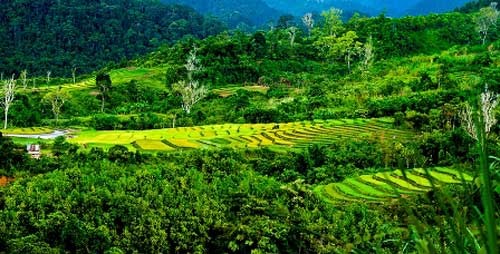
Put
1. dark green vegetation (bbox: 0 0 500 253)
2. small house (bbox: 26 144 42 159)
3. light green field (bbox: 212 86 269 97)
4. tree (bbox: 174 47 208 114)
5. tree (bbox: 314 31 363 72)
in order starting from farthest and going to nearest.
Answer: tree (bbox: 314 31 363 72), light green field (bbox: 212 86 269 97), tree (bbox: 174 47 208 114), small house (bbox: 26 144 42 159), dark green vegetation (bbox: 0 0 500 253)

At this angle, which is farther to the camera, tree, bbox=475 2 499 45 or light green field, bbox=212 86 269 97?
tree, bbox=475 2 499 45

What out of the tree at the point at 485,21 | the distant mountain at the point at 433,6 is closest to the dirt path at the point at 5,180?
the tree at the point at 485,21

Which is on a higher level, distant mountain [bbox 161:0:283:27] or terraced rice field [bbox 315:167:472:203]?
distant mountain [bbox 161:0:283:27]

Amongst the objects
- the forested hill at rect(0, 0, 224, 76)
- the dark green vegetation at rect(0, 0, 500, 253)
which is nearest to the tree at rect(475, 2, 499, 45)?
the dark green vegetation at rect(0, 0, 500, 253)

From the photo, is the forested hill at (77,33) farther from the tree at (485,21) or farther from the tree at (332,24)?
the tree at (485,21)

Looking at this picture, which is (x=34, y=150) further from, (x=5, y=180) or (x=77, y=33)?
(x=77, y=33)

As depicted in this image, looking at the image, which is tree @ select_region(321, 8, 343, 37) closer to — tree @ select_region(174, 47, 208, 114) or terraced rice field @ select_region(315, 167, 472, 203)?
tree @ select_region(174, 47, 208, 114)

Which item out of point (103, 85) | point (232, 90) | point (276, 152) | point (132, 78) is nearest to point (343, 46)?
point (232, 90)
